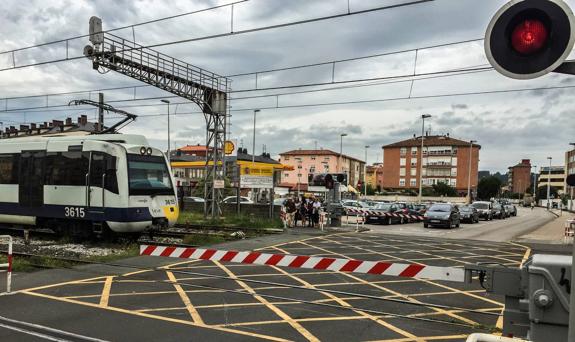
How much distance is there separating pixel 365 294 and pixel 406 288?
1053mm

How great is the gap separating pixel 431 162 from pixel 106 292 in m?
110

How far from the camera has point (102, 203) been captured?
45.7ft

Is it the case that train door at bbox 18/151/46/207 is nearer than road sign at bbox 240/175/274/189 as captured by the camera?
Yes

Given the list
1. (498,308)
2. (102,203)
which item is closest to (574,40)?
(498,308)

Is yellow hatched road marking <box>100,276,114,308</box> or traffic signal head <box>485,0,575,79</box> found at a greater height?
traffic signal head <box>485,0,575,79</box>

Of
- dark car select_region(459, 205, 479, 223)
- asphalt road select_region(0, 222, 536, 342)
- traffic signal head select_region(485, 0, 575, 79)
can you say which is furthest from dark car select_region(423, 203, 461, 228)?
traffic signal head select_region(485, 0, 575, 79)

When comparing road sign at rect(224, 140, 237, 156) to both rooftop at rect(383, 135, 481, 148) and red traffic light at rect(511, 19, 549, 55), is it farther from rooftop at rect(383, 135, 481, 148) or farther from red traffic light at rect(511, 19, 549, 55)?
rooftop at rect(383, 135, 481, 148)

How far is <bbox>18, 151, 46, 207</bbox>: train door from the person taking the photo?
1527cm

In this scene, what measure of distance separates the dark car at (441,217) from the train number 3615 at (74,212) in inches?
806

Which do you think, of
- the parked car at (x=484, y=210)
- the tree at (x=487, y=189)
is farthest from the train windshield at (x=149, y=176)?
the tree at (x=487, y=189)

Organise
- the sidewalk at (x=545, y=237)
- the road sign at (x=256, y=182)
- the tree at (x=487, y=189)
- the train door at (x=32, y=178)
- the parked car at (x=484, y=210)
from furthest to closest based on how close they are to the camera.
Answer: the tree at (x=487, y=189) → the parked car at (x=484, y=210) → the road sign at (x=256, y=182) → the sidewalk at (x=545, y=237) → the train door at (x=32, y=178)

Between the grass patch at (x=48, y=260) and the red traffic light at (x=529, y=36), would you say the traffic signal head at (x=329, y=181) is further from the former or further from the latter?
the red traffic light at (x=529, y=36)

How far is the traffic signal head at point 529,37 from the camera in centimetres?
291

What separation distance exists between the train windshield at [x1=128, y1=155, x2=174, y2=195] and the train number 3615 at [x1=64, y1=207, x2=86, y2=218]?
175 centimetres
